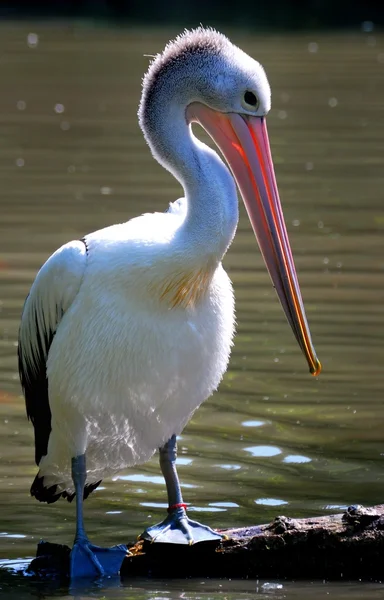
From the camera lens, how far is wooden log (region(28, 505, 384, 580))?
16.3 feet

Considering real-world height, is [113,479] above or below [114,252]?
below

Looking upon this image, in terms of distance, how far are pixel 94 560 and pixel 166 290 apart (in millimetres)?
1052

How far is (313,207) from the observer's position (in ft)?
41.9

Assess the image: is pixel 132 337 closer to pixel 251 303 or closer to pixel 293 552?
pixel 293 552

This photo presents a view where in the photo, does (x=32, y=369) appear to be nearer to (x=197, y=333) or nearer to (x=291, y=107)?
(x=197, y=333)

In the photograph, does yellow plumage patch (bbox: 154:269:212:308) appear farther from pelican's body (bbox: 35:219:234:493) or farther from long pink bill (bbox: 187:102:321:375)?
long pink bill (bbox: 187:102:321:375)

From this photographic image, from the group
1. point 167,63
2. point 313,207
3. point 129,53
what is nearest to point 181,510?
point 167,63

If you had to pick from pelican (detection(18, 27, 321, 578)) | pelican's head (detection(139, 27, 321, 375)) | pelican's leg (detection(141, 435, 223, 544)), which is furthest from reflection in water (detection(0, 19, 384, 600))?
pelican's head (detection(139, 27, 321, 375))

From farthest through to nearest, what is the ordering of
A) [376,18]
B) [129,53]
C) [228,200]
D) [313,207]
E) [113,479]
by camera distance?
[376,18] → [129,53] → [313,207] → [113,479] → [228,200]

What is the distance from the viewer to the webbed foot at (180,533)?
5254 millimetres

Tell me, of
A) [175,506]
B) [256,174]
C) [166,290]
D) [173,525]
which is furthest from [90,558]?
[256,174]

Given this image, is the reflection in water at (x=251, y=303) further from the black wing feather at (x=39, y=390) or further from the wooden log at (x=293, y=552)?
the black wing feather at (x=39, y=390)

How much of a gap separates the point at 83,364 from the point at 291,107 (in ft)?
48.3

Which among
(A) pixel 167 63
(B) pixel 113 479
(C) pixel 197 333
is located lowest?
(B) pixel 113 479
